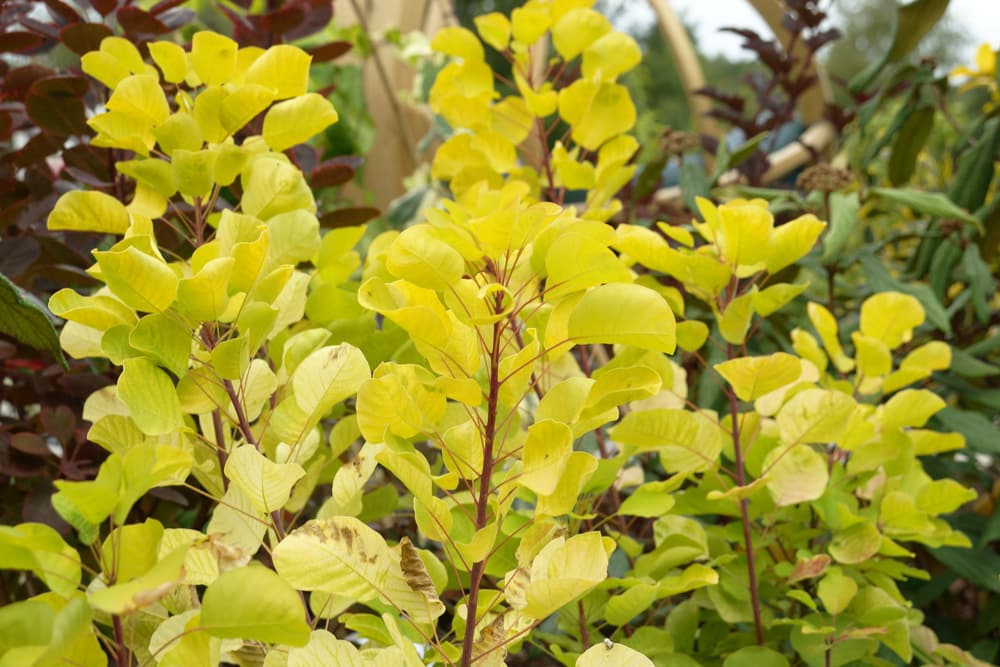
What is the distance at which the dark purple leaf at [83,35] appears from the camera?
1.98 ft

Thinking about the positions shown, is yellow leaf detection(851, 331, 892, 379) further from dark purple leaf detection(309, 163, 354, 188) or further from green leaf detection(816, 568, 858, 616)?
dark purple leaf detection(309, 163, 354, 188)

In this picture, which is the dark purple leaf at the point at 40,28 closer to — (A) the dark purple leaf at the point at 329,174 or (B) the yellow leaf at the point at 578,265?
(A) the dark purple leaf at the point at 329,174

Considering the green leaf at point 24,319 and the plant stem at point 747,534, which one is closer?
the green leaf at point 24,319

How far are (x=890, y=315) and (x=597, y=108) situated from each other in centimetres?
23

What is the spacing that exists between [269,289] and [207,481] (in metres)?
0.10

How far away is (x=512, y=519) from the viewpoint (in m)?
0.46

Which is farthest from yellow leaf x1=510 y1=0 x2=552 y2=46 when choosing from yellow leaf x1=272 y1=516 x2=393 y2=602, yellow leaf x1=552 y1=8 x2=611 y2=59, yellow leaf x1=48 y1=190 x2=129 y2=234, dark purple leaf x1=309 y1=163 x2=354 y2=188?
yellow leaf x1=272 y1=516 x2=393 y2=602

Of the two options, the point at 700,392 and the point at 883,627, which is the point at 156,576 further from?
the point at 700,392

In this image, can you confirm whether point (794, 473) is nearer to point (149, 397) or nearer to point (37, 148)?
point (149, 397)

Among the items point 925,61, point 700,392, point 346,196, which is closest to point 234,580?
point 700,392

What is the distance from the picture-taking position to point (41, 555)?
0.27m

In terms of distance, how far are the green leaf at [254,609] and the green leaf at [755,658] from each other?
278 mm

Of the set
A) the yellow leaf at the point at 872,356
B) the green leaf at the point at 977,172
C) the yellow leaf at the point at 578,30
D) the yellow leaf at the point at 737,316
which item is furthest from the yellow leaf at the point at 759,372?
the green leaf at the point at 977,172

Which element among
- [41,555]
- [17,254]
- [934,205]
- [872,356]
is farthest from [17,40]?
[934,205]
